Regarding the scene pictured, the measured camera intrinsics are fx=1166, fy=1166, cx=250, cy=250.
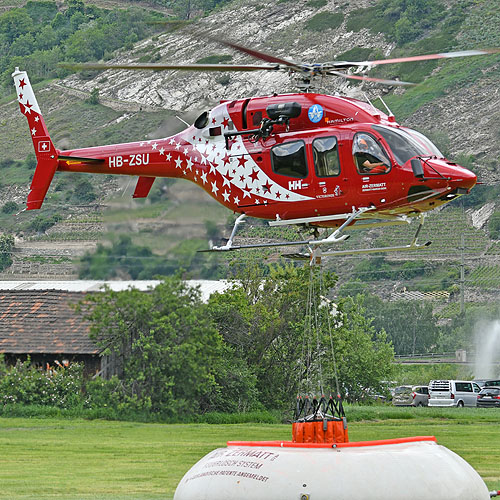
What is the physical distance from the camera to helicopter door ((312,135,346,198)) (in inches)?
814

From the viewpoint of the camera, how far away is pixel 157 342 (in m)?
39.3

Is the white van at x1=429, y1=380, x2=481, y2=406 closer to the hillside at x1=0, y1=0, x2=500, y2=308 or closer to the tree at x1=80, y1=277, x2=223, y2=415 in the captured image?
the tree at x1=80, y1=277, x2=223, y2=415

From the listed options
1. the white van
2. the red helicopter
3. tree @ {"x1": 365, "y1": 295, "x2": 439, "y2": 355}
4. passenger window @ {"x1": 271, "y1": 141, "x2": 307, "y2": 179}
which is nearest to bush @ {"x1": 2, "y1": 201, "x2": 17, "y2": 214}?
tree @ {"x1": 365, "y1": 295, "x2": 439, "y2": 355}

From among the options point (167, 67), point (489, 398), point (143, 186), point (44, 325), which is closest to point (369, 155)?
point (167, 67)

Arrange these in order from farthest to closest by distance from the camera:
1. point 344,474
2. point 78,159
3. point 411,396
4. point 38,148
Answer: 1. point 411,396
2. point 38,148
3. point 78,159
4. point 344,474

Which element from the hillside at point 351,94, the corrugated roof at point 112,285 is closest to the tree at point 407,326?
the hillside at point 351,94

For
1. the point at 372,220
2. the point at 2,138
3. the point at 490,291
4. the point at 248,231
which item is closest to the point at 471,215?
the point at 490,291

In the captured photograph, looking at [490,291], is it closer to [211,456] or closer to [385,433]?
[385,433]

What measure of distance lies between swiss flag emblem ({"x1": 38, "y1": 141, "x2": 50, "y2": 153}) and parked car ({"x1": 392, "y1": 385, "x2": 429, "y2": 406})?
1380 inches

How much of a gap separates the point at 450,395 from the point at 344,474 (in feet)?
125

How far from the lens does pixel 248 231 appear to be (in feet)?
295

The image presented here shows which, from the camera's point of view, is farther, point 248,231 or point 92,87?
point 92,87

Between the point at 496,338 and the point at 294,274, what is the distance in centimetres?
5275

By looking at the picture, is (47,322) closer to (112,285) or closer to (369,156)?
(112,285)
